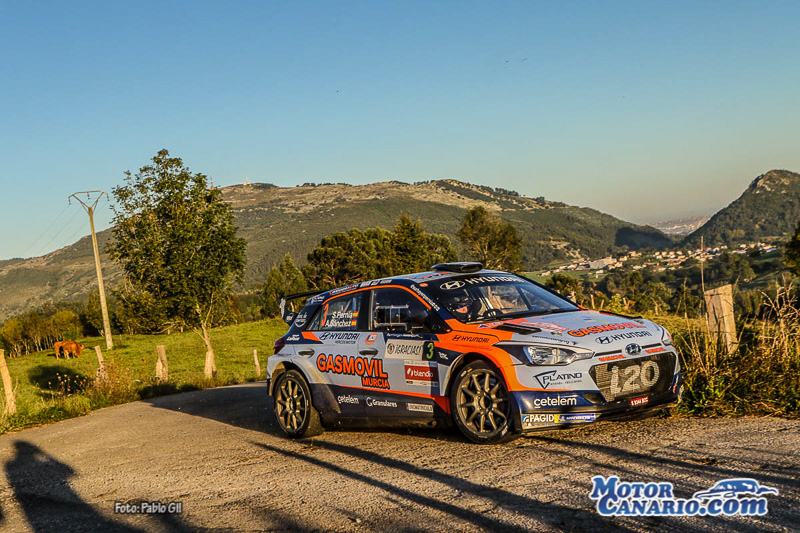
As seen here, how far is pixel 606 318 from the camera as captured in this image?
7047 mm

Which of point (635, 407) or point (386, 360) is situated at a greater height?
point (386, 360)

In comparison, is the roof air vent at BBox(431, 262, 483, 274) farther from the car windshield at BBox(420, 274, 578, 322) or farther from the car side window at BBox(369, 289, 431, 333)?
the car side window at BBox(369, 289, 431, 333)

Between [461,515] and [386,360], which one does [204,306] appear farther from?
[461,515]

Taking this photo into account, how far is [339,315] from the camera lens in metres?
8.48

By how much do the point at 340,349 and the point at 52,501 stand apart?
10.8ft

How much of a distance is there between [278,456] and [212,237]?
2407 centimetres

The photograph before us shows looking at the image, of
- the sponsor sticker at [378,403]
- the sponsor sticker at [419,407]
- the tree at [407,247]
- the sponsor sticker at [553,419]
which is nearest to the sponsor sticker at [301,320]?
the sponsor sticker at [378,403]

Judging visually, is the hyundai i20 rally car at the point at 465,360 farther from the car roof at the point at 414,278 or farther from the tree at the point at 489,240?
the tree at the point at 489,240

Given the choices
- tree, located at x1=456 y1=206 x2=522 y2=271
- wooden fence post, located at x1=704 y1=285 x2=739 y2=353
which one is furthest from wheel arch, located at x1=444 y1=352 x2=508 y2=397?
tree, located at x1=456 y1=206 x2=522 y2=271

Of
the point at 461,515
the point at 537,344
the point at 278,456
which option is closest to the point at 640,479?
the point at 461,515

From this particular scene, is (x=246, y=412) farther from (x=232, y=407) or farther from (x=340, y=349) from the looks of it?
(x=340, y=349)

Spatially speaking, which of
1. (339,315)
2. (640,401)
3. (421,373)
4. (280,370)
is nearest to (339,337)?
(339,315)

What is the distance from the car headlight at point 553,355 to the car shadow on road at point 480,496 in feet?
4.57

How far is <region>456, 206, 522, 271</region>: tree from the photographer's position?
277 feet
